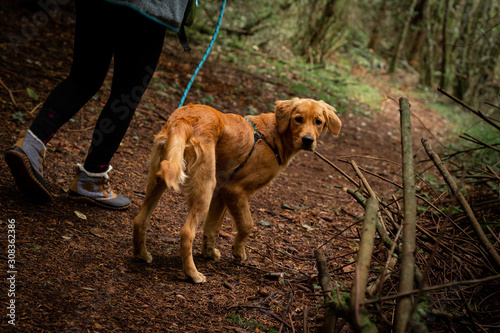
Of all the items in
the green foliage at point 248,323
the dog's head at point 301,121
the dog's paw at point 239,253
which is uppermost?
the dog's head at point 301,121

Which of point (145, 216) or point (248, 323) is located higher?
point (145, 216)

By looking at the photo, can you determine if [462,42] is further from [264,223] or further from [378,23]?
[264,223]

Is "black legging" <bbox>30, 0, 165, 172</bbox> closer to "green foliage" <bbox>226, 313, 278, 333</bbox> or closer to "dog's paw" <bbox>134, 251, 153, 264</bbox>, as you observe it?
"dog's paw" <bbox>134, 251, 153, 264</bbox>

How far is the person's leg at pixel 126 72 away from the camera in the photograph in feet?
8.87

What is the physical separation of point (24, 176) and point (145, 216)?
2.94 feet

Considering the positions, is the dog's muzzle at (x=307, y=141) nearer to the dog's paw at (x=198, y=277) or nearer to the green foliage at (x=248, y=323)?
the dog's paw at (x=198, y=277)

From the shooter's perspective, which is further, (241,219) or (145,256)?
(241,219)

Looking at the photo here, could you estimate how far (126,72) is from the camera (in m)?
2.84

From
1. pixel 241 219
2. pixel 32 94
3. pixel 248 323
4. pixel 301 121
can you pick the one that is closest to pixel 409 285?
pixel 248 323

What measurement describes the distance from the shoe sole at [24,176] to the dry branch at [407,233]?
2.41 m

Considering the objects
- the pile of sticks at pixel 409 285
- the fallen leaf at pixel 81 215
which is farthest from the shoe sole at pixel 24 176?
the pile of sticks at pixel 409 285

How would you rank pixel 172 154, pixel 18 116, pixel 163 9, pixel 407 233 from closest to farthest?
pixel 407 233, pixel 172 154, pixel 163 9, pixel 18 116

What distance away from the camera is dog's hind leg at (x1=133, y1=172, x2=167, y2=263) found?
8.55ft

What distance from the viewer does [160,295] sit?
2346 mm
